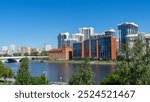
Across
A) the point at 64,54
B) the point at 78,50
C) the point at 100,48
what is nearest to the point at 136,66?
the point at 100,48

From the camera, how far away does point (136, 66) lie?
12.3ft

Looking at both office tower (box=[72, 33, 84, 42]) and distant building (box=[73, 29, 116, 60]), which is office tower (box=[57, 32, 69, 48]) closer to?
office tower (box=[72, 33, 84, 42])

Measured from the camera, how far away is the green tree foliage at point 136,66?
368 cm

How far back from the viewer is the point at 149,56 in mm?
4000

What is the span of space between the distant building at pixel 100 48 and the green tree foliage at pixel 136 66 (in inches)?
1347

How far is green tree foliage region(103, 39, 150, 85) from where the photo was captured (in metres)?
3.68

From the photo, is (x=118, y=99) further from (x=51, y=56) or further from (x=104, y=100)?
(x=51, y=56)

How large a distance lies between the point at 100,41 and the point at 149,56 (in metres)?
36.9

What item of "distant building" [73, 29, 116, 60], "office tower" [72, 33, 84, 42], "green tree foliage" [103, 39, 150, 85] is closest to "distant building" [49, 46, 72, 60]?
"distant building" [73, 29, 116, 60]

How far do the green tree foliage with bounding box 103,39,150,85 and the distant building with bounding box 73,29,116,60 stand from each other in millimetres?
34218

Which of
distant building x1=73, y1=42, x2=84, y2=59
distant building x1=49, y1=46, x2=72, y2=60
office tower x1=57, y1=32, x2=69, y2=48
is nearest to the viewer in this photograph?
distant building x1=73, y1=42, x2=84, y2=59

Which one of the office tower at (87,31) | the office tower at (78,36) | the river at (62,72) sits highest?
the office tower at (87,31)

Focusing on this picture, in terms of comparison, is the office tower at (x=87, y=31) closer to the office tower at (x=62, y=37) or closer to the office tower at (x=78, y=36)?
the office tower at (x=78, y=36)

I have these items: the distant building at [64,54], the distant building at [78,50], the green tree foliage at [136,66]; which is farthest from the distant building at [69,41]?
the green tree foliage at [136,66]
